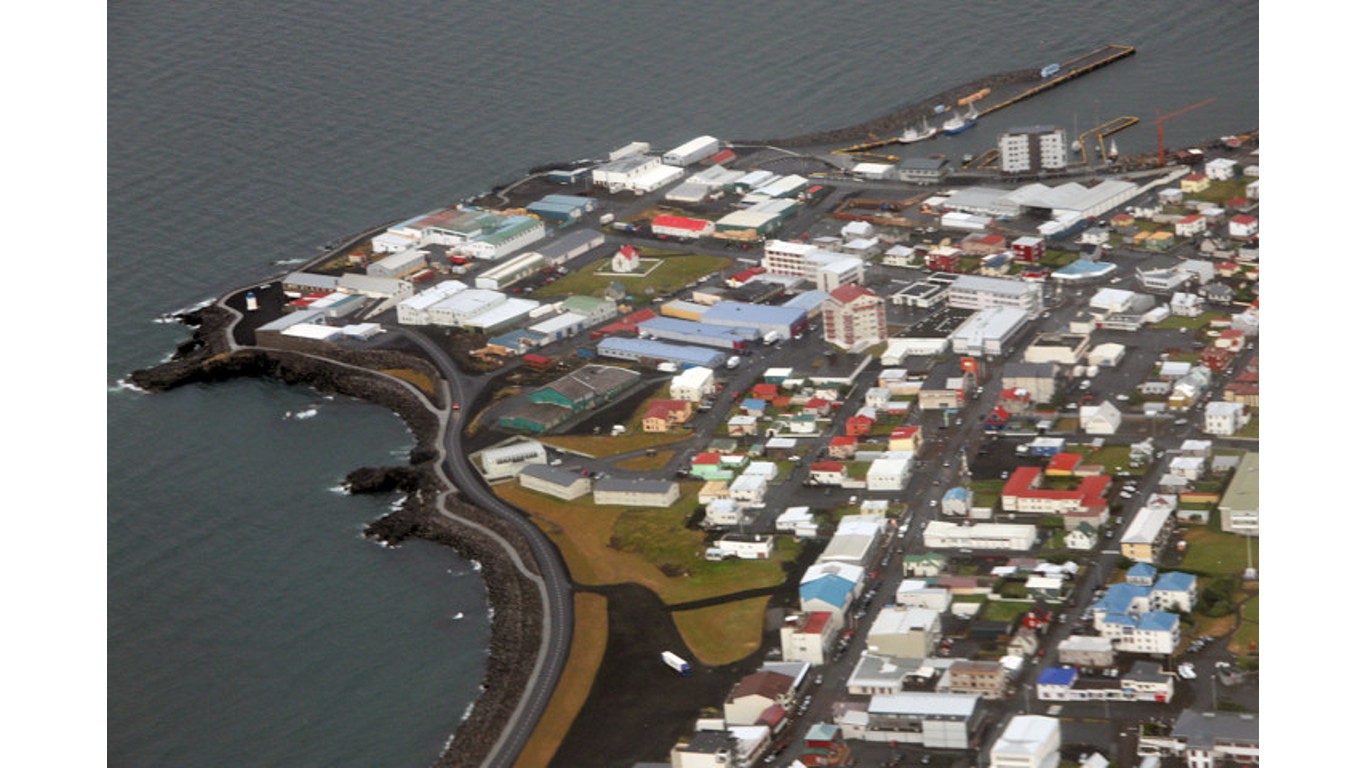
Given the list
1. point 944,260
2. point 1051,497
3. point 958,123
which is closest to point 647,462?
point 1051,497

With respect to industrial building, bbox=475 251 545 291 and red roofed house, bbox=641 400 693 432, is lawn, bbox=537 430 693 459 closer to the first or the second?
red roofed house, bbox=641 400 693 432

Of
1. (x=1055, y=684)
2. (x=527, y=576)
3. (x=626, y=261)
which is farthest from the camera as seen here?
(x=626, y=261)

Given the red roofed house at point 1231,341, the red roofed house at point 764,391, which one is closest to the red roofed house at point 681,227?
the red roofed house at point 764,391

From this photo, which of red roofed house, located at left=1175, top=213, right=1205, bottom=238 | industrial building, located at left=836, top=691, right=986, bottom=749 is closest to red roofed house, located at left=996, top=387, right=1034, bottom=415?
red roofed house, located at left=1175, top=213, right=1205, bottom=238

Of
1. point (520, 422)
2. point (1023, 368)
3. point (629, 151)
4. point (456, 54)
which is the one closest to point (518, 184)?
point (629, 151)

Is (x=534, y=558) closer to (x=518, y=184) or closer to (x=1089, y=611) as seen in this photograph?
(x=1089, y=611)

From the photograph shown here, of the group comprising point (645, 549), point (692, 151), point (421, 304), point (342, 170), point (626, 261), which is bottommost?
point (645, 549)

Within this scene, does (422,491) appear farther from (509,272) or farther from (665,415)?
(509,272)
